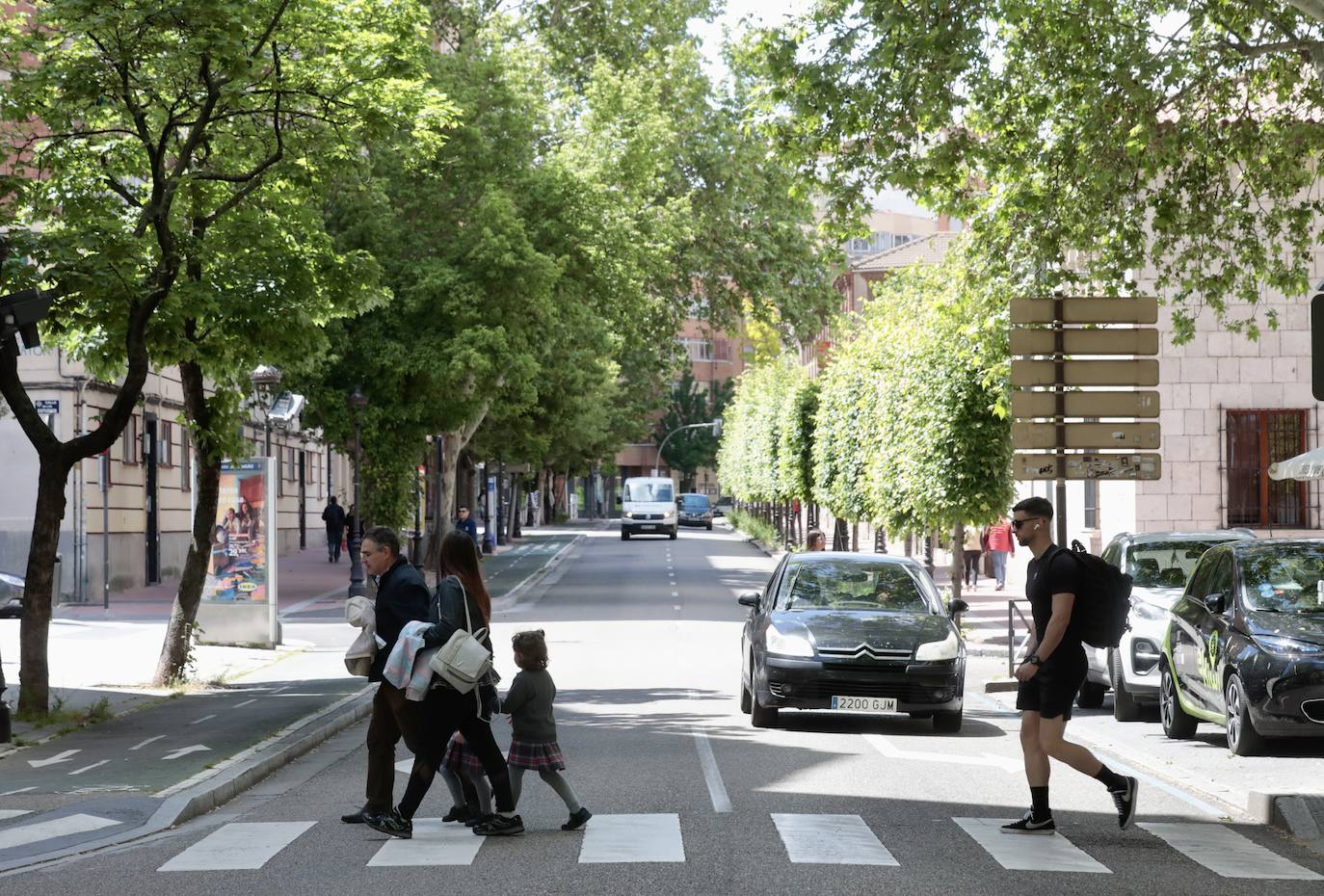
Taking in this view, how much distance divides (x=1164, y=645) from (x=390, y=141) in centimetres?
849

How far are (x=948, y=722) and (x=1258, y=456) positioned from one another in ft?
55.5

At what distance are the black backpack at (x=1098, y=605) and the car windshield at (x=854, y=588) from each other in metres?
6.77

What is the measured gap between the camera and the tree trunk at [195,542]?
748 inches

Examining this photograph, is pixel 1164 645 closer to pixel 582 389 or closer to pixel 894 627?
pixel 894 627

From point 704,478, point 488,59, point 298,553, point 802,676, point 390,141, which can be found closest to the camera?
point 802,676

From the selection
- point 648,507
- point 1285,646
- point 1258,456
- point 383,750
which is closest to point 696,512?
point 648,507

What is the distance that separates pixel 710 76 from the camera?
154ft

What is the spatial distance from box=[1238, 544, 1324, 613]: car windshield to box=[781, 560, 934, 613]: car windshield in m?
2.98

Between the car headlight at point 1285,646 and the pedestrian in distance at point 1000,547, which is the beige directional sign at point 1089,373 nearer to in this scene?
the car headlight at point 1285,646

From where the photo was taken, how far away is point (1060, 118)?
681 inches

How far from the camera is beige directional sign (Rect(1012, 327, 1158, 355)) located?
728 inches

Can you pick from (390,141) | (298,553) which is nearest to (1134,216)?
(390,141)

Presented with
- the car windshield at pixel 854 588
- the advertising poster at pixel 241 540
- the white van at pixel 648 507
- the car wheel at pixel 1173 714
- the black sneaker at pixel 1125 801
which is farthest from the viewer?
the white van at pixel 648 507

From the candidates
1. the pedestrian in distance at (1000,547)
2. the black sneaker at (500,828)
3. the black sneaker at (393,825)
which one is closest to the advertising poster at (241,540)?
the black sneaker at (393,825)
